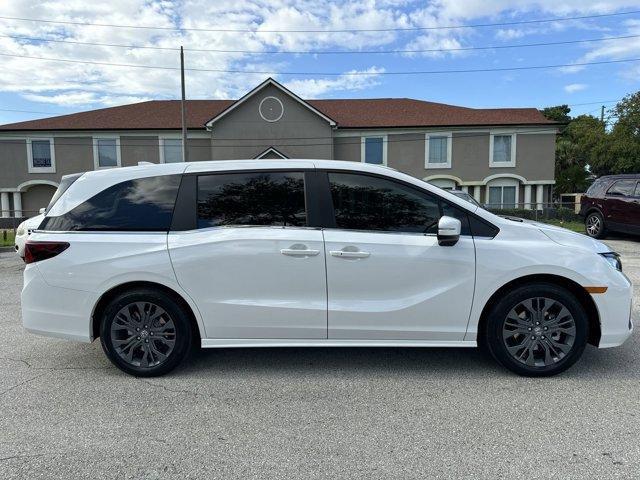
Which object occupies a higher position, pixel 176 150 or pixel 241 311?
pixel 176 150

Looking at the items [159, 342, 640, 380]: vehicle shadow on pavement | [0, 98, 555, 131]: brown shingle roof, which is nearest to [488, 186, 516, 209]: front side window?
[0, 98, 555, 131]: brown shingle roof

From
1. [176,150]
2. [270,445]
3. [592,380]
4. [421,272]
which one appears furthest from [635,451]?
[176,150]

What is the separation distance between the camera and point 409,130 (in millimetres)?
26094

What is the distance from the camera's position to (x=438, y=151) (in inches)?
1045

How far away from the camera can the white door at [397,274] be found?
3809 millimetres

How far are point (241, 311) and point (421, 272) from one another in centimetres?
149

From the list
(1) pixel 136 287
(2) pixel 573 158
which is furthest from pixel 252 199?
(2) pixel 573 158

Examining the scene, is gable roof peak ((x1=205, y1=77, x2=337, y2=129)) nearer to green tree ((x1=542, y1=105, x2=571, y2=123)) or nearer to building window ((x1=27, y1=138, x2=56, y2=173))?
building window ((x1=27, y1=138, x2=56, y2=173))

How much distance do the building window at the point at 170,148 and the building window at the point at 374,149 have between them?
10.2 metres

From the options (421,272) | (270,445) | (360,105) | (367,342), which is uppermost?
(360,105)

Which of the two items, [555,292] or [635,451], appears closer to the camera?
[635,451]

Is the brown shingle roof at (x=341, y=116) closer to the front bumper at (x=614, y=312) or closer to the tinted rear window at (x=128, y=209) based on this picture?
the tinted rear window at (x=128, y=209)

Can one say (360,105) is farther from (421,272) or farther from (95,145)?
(421,272)

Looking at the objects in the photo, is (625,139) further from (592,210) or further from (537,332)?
(537,332)
